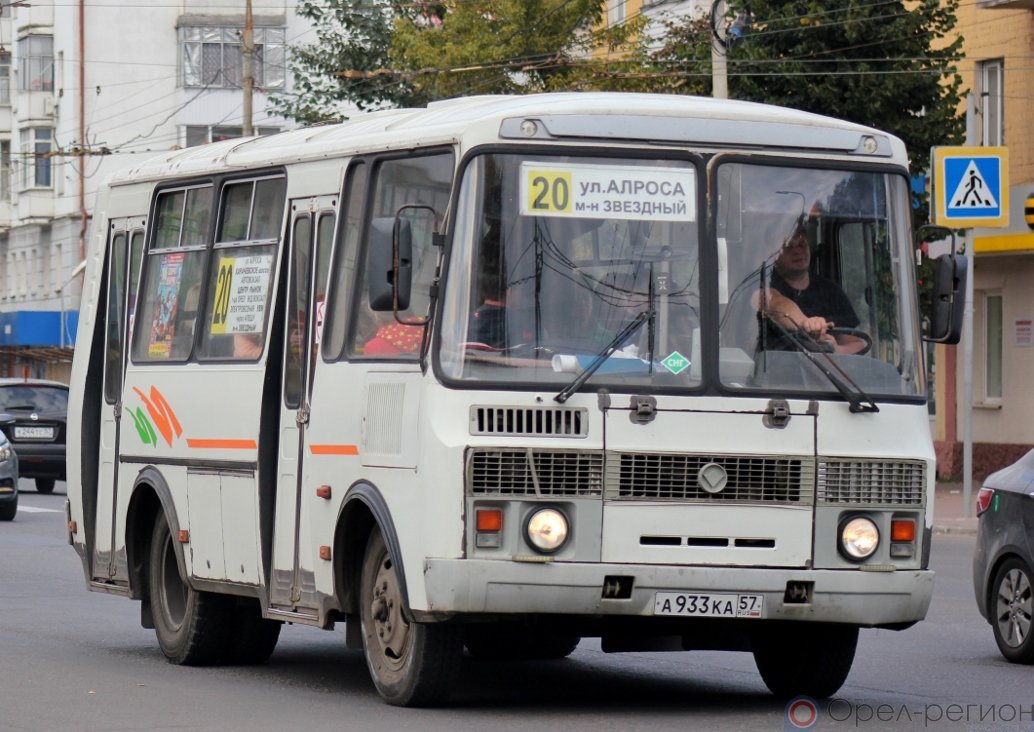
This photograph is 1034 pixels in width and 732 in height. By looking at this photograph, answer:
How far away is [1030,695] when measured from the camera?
452 inches

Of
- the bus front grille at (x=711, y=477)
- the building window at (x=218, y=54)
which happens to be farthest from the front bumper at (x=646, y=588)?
the building window at (x=218, y=54)

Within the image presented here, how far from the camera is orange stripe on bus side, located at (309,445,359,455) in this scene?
35.7ft

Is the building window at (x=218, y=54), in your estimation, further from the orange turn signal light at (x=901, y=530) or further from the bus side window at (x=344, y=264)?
the orange turn signal light at (x=901, y=530)

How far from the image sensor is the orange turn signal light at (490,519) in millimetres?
9875

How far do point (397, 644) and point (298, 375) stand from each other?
69.8 inches

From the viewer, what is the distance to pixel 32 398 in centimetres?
3412

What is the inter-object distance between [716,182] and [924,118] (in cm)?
2320

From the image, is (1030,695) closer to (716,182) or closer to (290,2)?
(716,182)

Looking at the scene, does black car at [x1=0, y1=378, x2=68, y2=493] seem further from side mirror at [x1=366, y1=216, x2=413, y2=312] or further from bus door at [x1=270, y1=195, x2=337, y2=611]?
side mirror at [x1=366, y1=216, x2=413, y2=312]

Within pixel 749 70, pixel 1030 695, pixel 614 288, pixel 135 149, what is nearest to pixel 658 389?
pixel 614 288

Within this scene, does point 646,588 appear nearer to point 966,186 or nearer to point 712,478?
A: point 712,478

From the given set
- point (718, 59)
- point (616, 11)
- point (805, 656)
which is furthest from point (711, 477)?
point (616, 11)

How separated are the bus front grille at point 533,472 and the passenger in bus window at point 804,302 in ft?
3.40

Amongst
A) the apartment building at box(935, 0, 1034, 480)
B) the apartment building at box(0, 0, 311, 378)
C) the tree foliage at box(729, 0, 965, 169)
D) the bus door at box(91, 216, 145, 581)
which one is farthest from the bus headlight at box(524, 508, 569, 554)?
the apartment building at box(0, 0, 311, 378)
